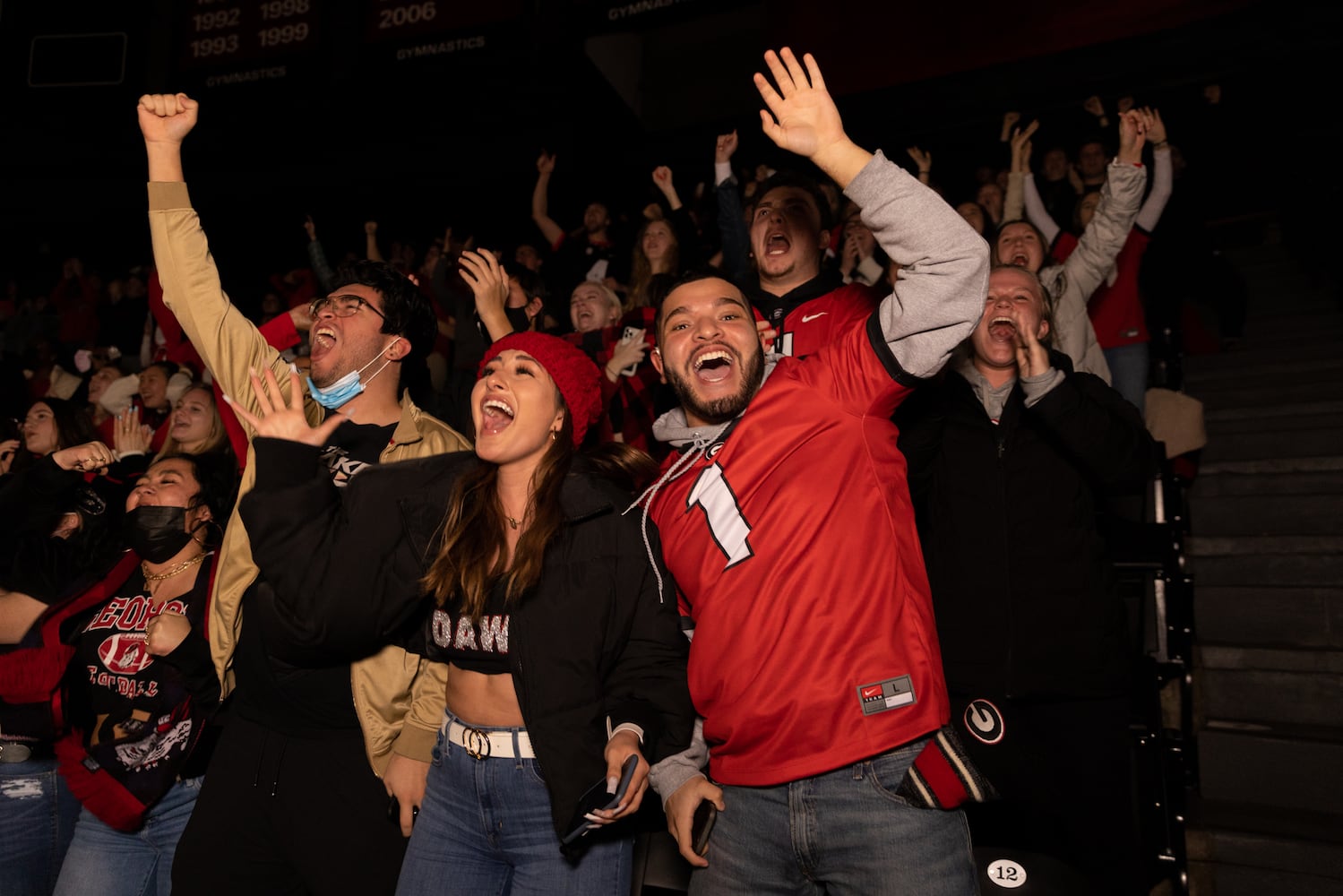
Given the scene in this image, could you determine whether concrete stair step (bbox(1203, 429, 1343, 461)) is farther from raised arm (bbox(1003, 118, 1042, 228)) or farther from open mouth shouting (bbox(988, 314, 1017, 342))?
open mouth shouting (bbox(988, 314, 1017, 342))

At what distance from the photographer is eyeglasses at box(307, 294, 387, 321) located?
2.81 m

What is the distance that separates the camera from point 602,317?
4570 millimetres

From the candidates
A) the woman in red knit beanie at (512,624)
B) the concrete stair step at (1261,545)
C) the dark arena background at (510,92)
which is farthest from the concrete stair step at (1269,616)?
the dark arena background at (510,92)

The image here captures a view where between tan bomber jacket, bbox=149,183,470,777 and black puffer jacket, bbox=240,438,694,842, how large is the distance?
12 cm

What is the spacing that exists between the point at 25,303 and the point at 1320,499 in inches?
484

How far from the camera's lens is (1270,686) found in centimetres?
340

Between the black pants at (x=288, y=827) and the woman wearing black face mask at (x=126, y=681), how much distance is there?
423 millimetres

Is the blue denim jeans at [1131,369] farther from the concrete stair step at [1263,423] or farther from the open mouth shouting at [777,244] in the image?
the open mouth shouting at [777,244]

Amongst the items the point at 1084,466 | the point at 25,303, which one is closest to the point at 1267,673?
the point at 1084,466

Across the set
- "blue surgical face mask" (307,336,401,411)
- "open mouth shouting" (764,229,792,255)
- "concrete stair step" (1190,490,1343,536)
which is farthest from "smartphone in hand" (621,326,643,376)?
"concrete stair step" (1190,490,1343,536)

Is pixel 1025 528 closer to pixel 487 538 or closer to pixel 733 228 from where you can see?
pixel 487 538

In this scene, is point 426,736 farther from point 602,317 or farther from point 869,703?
point 602,317

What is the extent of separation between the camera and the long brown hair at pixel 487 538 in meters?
2.03

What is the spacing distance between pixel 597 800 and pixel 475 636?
48cm
